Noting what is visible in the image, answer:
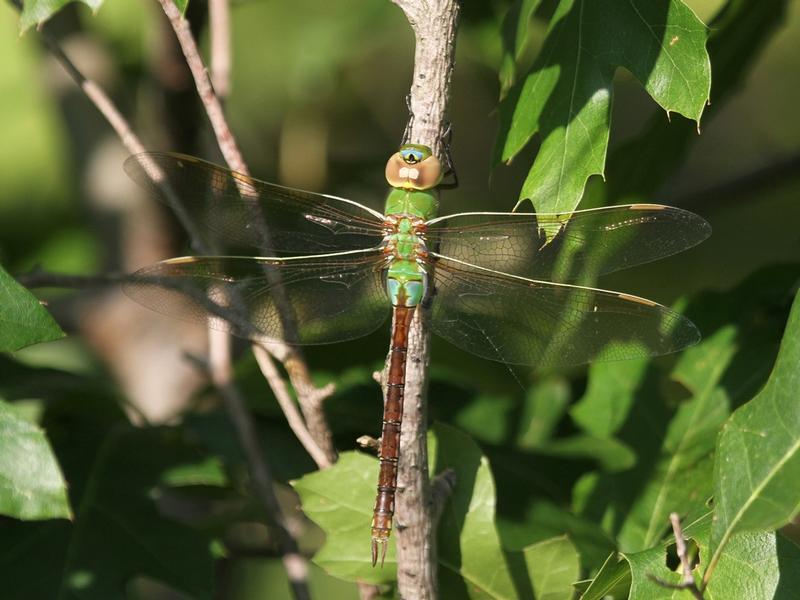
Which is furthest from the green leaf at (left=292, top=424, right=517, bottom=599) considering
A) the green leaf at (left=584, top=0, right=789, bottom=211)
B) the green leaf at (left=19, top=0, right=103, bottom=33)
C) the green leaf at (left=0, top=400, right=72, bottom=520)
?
the green leaf at (left=19, top=0, right=103, bottom=33)

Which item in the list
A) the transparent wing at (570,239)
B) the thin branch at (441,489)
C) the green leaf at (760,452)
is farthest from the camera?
the transparent wing at (570,239)

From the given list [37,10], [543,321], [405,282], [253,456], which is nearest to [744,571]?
[543,321]

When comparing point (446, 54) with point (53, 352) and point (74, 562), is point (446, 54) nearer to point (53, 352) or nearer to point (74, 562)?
point (74, 562)

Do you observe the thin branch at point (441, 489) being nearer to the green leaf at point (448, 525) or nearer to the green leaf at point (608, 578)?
the green leaf at point (448, 525)

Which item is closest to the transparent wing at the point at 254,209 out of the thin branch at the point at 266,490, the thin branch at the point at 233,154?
the thin branch at the point at 233,154

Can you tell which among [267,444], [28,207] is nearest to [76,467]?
[267,444]

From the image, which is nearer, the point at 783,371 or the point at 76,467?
the point at 783,371

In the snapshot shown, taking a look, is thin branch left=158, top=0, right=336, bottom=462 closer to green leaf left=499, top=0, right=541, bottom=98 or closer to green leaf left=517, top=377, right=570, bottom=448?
green leaf left=499, top=0, right=541, bottom=98

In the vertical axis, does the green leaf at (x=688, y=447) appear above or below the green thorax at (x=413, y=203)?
below
